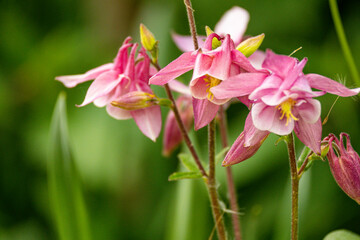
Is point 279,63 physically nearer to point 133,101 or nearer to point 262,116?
point 262,116

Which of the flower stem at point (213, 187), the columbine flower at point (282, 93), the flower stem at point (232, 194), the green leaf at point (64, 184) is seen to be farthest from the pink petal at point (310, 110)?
the green leaf at point (64, 184)

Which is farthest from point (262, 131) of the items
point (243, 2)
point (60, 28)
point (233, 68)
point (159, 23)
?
point (60, 28)

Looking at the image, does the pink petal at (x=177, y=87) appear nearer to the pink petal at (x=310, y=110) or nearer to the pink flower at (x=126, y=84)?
the pink flower at (x=126, y=84)

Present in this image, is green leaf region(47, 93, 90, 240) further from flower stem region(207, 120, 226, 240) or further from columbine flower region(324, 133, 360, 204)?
columbine flower region(324, 133, 360, 204)

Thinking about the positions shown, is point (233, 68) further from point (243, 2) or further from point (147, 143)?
point (243, 2)

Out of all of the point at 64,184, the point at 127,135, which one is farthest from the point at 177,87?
the point at 127,135
